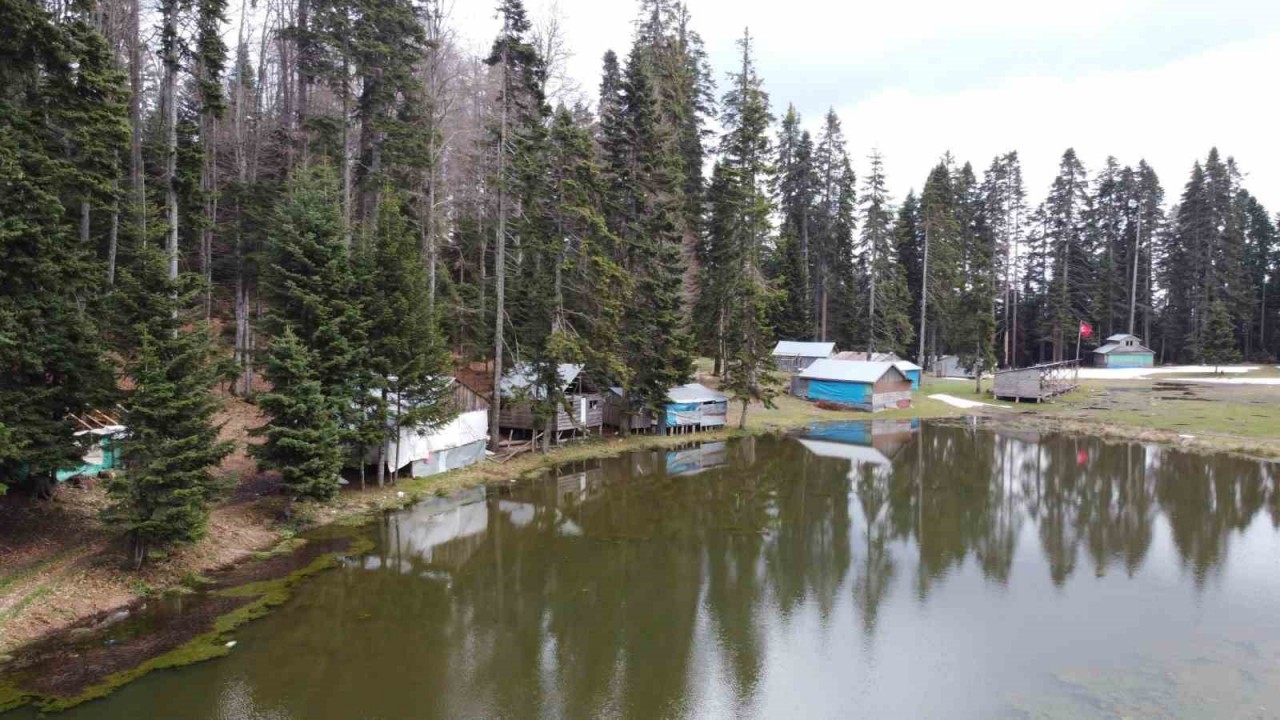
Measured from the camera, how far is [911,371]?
53.8 metres

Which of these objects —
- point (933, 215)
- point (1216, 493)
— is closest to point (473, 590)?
point (1216, 493)

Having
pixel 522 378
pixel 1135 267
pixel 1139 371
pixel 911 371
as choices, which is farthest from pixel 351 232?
pixel 1135 267

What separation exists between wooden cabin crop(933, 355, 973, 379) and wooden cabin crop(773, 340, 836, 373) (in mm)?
14665

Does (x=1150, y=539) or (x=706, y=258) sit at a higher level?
(x=706, y=258)

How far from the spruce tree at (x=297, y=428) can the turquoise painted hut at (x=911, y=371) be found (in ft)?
133

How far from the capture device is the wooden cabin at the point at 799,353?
184 feet

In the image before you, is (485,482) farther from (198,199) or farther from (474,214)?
(474,214)

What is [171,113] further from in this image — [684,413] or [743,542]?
[684,413]

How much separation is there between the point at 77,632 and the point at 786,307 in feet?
174

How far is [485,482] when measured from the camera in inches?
977

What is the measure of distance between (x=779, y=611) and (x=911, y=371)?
44.1 metres

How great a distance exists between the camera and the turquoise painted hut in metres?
50.2

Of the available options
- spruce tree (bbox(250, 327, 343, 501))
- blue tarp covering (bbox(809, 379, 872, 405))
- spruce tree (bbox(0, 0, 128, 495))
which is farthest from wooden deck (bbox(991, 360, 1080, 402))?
spruce tree (bbox(0, 0, 128, 495))

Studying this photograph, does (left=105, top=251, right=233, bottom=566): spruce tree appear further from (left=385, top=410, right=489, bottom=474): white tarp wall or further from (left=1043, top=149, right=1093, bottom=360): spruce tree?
(left=1043, top=149, right=1093, bottom=360): spruce tree
